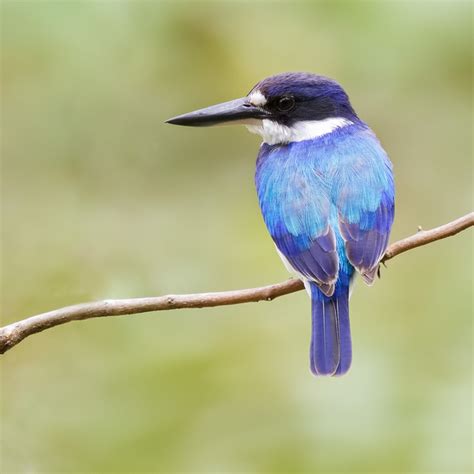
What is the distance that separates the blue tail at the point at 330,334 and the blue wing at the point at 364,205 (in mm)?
124

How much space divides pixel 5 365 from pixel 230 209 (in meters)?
1.27

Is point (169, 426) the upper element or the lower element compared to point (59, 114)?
lower

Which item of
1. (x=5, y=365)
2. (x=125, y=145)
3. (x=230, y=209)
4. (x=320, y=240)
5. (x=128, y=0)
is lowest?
(x=5, y=365)

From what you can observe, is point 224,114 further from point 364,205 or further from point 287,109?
point 364,205

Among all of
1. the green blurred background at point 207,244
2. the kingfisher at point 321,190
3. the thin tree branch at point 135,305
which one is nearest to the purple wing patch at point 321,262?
the kingfisher at point 321,190

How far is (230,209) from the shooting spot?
4.47 meters

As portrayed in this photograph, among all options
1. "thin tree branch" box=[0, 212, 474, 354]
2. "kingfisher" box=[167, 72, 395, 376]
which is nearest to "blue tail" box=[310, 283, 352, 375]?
"kingfisher" box=[167, 72, 395, 376]

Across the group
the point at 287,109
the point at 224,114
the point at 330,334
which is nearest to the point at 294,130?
the point at 287,109

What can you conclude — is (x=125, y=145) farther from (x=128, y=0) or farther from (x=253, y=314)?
(x=253, y=314)

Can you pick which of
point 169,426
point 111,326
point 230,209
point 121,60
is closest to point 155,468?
point 169,426

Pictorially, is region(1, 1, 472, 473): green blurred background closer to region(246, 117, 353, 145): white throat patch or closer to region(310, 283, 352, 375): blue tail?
region(310, 283, 352, 375): blue tail

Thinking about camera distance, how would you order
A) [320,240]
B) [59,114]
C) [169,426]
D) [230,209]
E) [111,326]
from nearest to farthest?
[320,240]
[169,426]
[111,326]
[230,209]
[59,114]

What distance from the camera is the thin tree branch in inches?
88.9

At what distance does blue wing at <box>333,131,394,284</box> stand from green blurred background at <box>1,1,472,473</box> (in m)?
0.46
